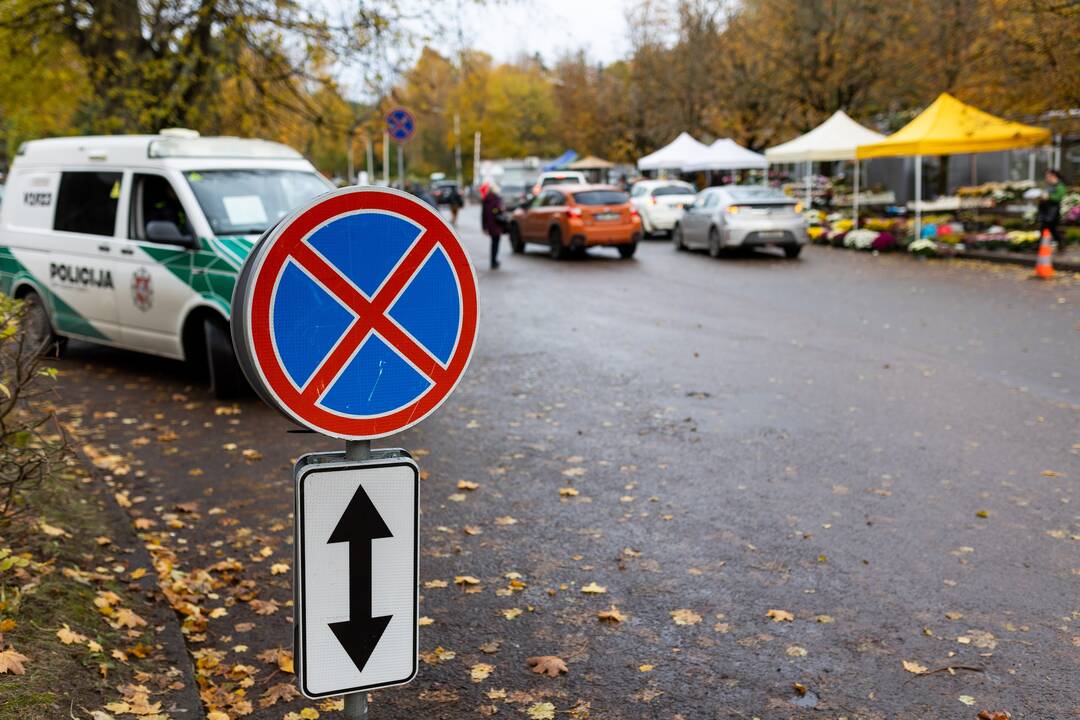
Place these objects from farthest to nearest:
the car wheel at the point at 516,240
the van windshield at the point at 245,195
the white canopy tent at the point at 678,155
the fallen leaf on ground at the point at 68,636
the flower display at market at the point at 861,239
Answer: the white canopy tent at the point at 678,155
the car wheel at the point at 516,240
the flower display at market at the point at 861,239
the van windshield at the point at 245,195
the fallen leaf on ground at the point at 68,636

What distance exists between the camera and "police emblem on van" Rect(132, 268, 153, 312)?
9.74 meters

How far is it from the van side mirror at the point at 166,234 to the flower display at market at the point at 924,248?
17.8 metres

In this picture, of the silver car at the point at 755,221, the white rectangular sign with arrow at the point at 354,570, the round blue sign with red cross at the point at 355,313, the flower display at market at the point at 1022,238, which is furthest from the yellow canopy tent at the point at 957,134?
the white rectangular sign with arrow at the point at 354,570

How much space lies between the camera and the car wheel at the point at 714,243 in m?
23.8

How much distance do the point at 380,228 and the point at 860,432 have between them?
617 centimetres

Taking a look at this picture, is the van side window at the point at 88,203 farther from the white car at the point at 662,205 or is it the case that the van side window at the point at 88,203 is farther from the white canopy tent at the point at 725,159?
the white canopy tent at the point at 725,159

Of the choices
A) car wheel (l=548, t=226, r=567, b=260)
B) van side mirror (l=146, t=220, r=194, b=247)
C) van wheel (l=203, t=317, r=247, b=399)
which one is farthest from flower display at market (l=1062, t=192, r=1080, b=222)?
van side mirror (l=146, t=220, r=194, b=247)

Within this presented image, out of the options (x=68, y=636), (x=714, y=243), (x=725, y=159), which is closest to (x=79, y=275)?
(x=68, y=636)

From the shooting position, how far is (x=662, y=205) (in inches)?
1194

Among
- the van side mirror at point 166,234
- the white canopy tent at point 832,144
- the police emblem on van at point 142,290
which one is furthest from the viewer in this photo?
the white canopy tent at point 832,144

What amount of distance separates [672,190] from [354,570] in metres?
29.0

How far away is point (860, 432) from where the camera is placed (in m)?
8.03

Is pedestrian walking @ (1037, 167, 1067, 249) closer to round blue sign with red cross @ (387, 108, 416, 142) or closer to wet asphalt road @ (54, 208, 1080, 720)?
wet asphalt road @ (54, 208, 1080, 720)

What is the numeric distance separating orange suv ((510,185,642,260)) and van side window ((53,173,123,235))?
45.6 feet
